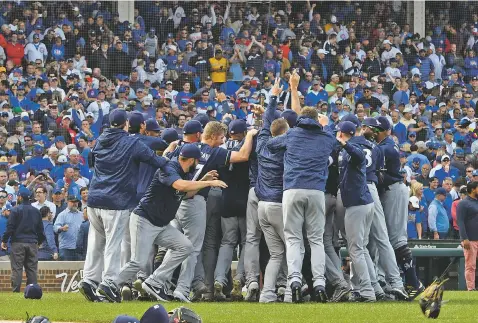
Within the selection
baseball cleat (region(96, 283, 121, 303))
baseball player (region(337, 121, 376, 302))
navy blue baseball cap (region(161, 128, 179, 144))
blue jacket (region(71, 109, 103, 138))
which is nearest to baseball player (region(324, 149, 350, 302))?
baseball player (region(337, 121, 376, 302))

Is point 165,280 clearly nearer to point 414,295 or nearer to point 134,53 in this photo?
point 414,295

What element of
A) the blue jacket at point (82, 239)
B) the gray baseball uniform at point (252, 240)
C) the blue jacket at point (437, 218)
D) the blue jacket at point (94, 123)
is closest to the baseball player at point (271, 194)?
the gray baseball uniform at point (252, 240)

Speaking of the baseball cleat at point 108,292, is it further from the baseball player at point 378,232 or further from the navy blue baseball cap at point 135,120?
the baseball player at point 378,232

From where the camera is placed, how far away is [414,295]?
12.4m

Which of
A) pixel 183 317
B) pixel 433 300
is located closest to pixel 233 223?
pixel 433 300

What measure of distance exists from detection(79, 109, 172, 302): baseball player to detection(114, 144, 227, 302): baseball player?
0.14 meters

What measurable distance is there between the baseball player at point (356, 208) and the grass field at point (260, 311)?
0.37 meters

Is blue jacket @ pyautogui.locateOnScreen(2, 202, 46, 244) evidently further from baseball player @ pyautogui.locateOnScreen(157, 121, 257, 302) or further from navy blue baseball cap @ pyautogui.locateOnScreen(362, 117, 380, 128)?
navy blue baseball cap @ pyautogui.locateOnScreen(362, 117, 380, 128)

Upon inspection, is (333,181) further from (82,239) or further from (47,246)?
(47,246)

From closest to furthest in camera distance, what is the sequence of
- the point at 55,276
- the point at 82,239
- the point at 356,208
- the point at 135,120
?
the point at 356,208, the point at 135,120, the point at 55,276, the point at 82,239

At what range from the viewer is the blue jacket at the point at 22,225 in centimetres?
1573

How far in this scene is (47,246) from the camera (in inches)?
685

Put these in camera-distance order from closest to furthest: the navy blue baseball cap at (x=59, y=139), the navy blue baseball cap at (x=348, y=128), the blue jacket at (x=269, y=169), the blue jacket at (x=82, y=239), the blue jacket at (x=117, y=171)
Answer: the blue jacket at (x=117, y=171), the navy blue baseball cap at (x=348, y=128), the blue jacket at (x=269, y=169), the blue jacket at (x=82, y=239), the navy blue baseball cap at (x=59, y=139)

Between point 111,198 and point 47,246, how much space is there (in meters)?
6.12
